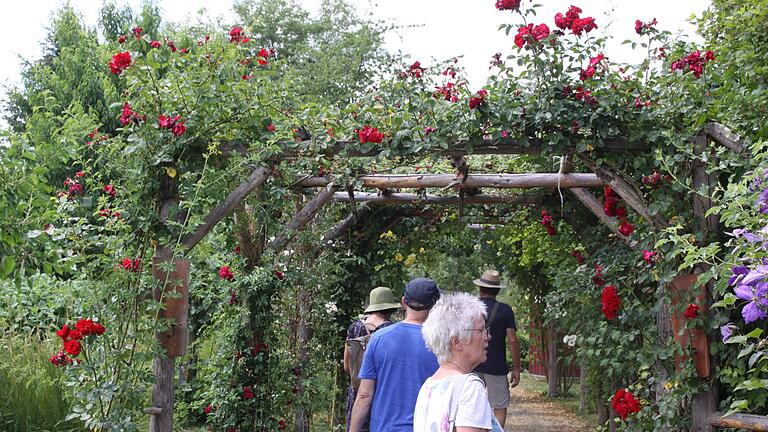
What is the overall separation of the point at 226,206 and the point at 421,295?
191 centimetres

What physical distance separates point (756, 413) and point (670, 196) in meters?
1.11

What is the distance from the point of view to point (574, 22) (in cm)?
394

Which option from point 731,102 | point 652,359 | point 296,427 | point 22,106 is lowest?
point 296,427

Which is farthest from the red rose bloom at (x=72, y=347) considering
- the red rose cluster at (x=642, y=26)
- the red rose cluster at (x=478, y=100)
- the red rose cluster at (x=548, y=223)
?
the red rose cluster at (x=548, y=223)

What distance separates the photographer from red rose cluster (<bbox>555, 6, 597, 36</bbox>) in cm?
392

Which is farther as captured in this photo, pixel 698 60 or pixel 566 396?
pixel 566 396

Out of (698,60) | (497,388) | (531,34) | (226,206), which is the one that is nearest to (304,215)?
(226,206)

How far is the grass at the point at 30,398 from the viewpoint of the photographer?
5355mm

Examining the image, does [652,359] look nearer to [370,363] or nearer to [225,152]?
[370,363]

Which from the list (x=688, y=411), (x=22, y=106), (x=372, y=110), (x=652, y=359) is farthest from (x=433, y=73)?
(x=22, y=106)

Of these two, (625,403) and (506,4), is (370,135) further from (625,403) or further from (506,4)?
(625,403)

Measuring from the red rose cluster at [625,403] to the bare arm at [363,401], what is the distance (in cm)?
189

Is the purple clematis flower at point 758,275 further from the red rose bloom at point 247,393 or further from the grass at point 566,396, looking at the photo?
the grass at point 566,396

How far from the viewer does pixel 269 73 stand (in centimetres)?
455
